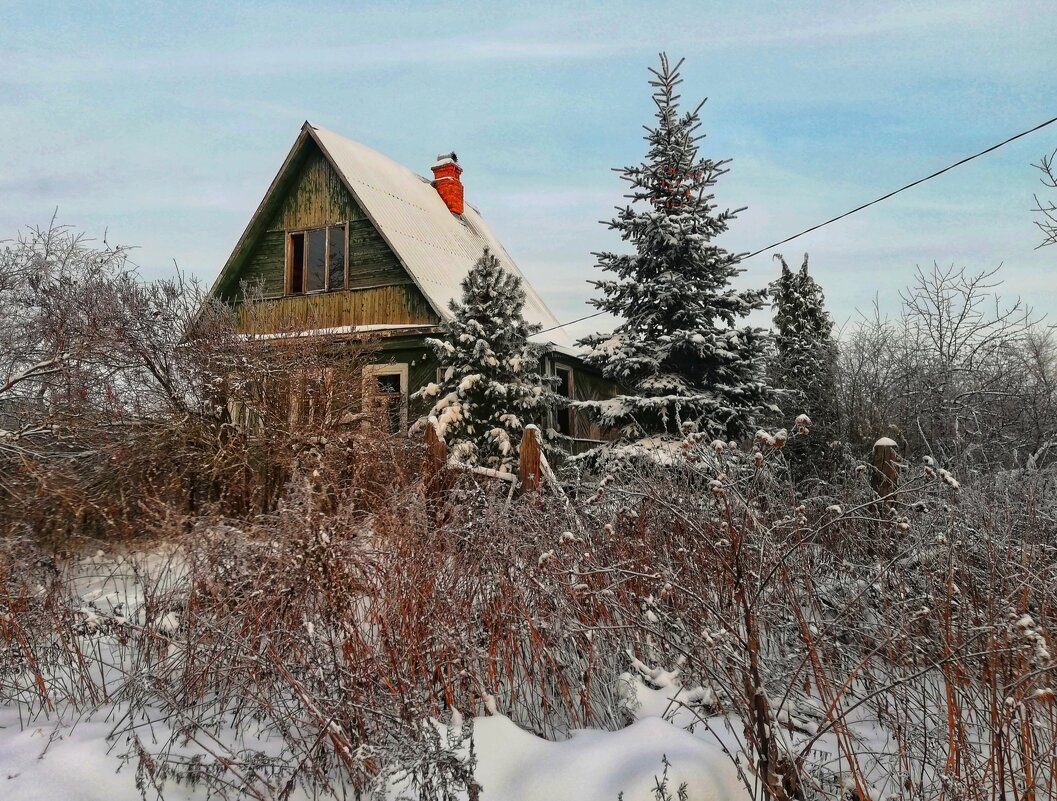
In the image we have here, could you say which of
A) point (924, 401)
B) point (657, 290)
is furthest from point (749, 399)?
point (924, 401)

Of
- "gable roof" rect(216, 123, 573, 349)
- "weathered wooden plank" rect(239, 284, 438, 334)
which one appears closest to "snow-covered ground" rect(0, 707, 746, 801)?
"gable roof" rect(216, 123, 573, 349)

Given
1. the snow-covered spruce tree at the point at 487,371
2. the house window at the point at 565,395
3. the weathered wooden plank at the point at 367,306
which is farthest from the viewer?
the house window at the point at 565,395

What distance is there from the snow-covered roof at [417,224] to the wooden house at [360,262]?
0.03 meters

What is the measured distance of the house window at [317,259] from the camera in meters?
14.4

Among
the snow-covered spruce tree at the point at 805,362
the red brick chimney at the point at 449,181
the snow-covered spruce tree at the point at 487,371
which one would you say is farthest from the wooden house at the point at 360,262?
the snow-covered spruce tree at the point at 805,362

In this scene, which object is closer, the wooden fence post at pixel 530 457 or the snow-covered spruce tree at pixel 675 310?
the wooden fence post at pixel 530 457

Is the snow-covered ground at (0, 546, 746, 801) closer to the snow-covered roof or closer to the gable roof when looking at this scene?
the gable roof

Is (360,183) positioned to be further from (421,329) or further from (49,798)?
(49,798)

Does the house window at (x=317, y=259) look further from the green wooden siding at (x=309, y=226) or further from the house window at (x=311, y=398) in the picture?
the house window at (x=311, y=398)

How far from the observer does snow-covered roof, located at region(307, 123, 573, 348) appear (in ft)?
45.3

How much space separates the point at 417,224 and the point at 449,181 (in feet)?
11.1

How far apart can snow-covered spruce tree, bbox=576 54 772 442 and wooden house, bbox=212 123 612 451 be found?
73.3 inches

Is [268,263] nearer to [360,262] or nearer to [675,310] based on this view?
[360,262]

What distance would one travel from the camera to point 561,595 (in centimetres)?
369
